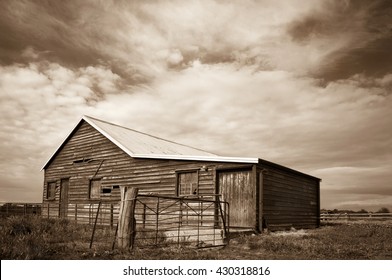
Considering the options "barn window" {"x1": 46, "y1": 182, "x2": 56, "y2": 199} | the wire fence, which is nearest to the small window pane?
the wire fence

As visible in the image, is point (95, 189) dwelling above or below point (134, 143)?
below

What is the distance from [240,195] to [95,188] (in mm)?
10420

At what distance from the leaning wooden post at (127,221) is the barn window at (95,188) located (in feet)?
42.6

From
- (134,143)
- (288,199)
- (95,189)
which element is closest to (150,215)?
(95,189)

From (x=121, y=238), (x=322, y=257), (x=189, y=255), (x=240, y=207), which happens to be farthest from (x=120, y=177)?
(x=322, y=257)

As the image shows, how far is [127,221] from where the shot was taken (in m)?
9.66

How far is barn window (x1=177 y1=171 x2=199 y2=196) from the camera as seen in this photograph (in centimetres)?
1770

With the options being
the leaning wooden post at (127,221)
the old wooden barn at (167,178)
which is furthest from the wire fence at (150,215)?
the leaning wooden post at (127,221)

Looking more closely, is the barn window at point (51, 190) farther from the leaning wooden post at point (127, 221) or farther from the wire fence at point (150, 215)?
the leaning wooden post at point (127, 221)

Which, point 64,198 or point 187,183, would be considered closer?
point 187,183

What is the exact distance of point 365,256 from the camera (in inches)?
365

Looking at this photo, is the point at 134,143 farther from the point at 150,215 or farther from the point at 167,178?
the point at 150,215

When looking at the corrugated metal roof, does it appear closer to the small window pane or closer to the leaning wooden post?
the small window pane
